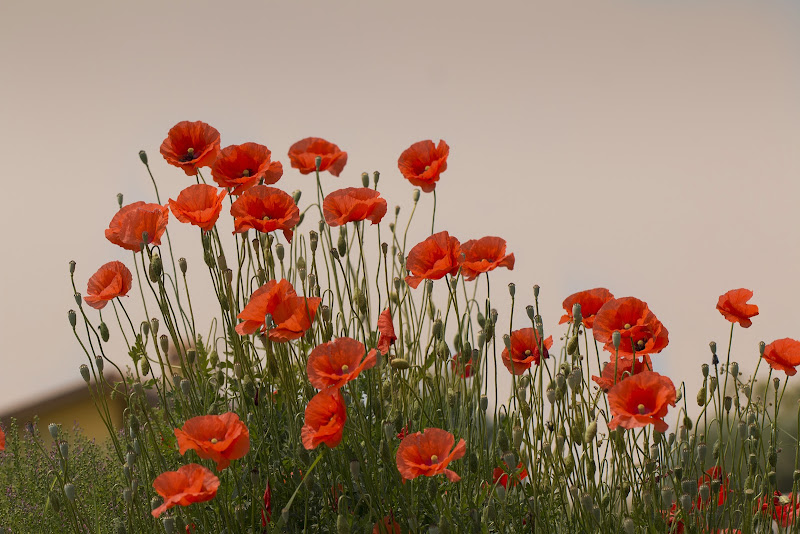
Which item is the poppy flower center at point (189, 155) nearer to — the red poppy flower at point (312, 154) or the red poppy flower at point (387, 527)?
the red poppy flower at point (312, 154)

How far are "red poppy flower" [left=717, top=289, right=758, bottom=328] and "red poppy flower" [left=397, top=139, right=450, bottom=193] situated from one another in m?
0.82

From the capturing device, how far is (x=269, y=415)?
7.23ft

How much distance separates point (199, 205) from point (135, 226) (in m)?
0.16

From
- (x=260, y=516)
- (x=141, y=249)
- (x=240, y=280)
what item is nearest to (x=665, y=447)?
(x=260, y=516)

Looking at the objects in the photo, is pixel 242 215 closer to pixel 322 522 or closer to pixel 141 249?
pixel 141 249

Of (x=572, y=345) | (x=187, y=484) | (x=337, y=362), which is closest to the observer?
(x=187, y=484)

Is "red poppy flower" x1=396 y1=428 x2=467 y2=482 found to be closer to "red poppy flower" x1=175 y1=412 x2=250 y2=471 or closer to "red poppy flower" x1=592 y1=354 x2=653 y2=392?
"red poppy flower" x1=175 y1=412 x2=250 y2=471

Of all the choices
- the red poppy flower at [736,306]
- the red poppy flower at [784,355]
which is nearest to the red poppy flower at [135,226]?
the red poppy flower at [736,306]

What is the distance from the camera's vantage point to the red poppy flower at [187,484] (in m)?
1.65

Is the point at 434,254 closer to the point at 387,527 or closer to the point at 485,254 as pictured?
the point at 485,254

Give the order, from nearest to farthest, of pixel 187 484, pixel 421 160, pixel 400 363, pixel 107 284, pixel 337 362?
1. pixel 187 484
2. pixel 337 362
3. pixel 400 363
4. pixel 107 284
5. pixel 421 160

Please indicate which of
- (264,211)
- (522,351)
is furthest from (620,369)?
(264,211)

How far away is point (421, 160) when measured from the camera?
245 centimetres

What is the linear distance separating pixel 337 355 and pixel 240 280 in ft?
2.18
